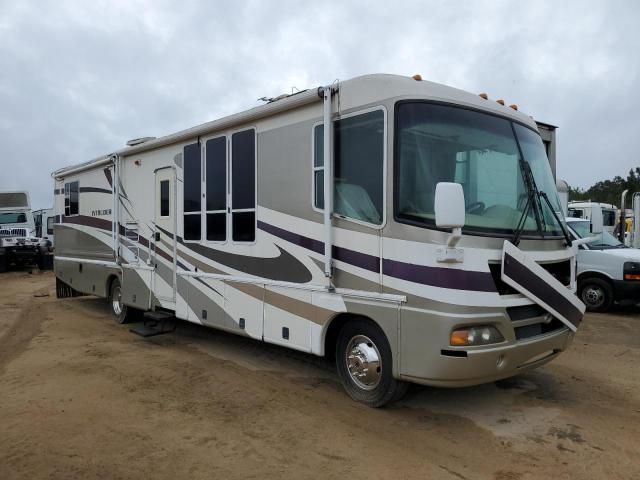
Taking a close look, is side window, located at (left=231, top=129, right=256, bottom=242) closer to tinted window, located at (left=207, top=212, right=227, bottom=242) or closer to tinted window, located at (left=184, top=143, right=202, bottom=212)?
tinted window, located at (left=207, top=212, right=227, bottom=242)

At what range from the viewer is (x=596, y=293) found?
33.1 feet

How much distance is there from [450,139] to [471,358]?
1838 mm

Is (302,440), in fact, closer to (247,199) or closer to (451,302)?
(451,302)

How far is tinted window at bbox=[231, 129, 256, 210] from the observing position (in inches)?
238

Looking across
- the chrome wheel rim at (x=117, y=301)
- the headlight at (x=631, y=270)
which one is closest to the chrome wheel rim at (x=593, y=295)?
the headlight at (x=631, y=270)

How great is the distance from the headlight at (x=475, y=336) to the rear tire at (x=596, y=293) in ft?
22.5

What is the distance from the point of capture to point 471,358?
415 cm

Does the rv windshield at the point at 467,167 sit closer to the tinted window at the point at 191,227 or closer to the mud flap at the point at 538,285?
the mud flap at the point at 538,285

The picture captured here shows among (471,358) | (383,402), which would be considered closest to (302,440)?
(383,402)

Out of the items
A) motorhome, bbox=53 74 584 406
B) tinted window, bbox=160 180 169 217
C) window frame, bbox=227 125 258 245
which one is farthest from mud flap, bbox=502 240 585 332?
tinted window, bbox=160 180 169 217

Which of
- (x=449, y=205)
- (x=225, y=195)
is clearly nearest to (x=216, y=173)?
(x=225, y=195)

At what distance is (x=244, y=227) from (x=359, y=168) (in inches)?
74.0

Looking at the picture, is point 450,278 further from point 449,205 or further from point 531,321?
point 531,321

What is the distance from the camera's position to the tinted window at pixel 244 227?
6023mm
